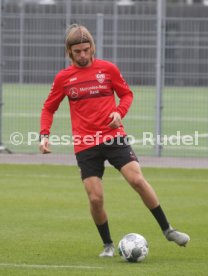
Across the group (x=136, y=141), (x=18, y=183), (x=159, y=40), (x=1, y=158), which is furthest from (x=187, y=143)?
(x=18, y=183)

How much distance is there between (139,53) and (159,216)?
1240 centimetres

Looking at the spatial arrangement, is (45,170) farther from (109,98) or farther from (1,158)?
(109,98)

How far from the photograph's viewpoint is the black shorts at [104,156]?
9.91 m

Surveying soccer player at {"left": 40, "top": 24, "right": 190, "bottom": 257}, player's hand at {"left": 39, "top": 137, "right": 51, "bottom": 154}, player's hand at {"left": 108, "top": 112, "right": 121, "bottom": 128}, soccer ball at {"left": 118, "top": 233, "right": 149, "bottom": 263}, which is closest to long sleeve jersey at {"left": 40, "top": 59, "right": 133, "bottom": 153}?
soccer player at {"left": 40, "top": 24, "right": 190, "bottom": 257}

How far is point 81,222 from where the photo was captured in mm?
12578

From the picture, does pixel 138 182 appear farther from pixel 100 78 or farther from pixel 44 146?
pixel 100 78

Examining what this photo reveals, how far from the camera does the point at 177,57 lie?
2170 cm

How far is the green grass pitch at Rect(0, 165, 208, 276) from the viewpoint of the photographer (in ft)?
31.0

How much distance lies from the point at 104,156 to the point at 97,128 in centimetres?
29

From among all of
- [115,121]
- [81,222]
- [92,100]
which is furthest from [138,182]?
[81,222]

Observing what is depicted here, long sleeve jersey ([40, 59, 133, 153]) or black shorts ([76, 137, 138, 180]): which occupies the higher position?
long sleeve jersey ([40, 59, 133, 153])

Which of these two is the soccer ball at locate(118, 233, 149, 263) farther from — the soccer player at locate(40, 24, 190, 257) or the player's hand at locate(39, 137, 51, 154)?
the player's hand at locate(39, 137, 51, 154)

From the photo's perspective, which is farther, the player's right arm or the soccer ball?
the player's right arm

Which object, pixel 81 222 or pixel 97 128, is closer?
pixel 97 128
